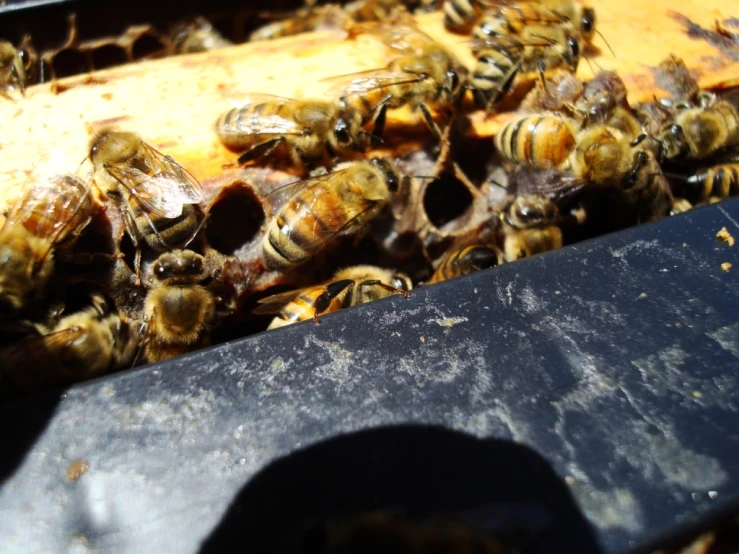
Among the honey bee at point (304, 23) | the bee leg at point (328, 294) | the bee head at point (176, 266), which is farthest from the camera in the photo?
the honey bee at point (304, 23)

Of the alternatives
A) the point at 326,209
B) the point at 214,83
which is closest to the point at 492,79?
the point at 326,209

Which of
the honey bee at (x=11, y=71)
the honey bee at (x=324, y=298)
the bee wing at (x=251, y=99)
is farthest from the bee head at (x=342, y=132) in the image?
the honey bee at (x=11, y=71)

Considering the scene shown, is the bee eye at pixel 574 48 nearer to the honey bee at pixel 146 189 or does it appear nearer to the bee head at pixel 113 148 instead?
the honey bee at pixel 146 189

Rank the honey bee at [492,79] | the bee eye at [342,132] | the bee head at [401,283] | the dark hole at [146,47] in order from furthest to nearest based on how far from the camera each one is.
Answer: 1. the dark hole at [146,47]
2. the honey bee at [492,79]
3. the bee eye at [342,132]
4. the bee head at [401,283]

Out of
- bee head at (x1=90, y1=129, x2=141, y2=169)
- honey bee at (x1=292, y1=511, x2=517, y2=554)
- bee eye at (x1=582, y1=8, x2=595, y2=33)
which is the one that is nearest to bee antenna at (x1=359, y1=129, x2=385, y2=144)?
bee head at (x1=90, y1=129, x2=141, y2=169)

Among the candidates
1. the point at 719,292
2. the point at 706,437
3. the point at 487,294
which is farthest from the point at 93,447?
the point at 719,292

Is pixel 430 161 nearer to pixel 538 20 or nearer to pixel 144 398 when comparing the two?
pixel 538 20

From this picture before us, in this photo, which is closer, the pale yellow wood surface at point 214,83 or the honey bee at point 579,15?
the pale yellow wood surface at point 214,83

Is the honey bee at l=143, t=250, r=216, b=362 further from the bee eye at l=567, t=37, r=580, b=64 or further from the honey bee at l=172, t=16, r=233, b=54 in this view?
the bee eye at l=567, t=37, r=580, b=64
